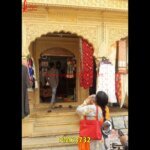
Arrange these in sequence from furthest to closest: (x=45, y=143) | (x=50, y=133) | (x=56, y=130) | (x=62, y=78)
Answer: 1. (x=62, y=78)
2. (x=56, y=130)
3. (x=50, y=133)
4. (x=45, y=143)

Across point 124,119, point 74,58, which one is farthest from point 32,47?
point 124,119

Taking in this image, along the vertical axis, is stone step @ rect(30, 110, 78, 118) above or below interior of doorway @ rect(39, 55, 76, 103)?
below

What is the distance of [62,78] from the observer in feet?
37.1

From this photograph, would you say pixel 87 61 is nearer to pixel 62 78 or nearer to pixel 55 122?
pixel 55 122

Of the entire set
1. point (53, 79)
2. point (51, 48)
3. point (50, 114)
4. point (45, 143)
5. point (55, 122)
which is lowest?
point (45, 143)

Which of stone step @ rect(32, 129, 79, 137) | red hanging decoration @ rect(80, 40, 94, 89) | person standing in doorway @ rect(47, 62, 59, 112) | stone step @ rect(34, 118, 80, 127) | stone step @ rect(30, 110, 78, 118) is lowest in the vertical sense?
stone step @ rect(32, 129, 79, 137)

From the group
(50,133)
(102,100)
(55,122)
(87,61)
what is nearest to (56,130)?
(50,133)

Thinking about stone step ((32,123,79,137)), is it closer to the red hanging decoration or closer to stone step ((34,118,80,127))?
stone step ((34,118,80,127))

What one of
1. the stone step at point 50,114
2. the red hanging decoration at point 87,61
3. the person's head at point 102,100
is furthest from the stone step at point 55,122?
the person's head at point 102,100

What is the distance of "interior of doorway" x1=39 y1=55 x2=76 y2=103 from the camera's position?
35.4 feet

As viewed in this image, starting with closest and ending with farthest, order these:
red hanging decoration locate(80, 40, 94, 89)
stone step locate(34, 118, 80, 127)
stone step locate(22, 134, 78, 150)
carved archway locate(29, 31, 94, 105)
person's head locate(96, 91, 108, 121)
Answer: person's head locate(96, 91, 108, 121) < stone step locate(22, 134, 78, 150) < red hanging decoration locate(80, 40, 94, 89) < stone step locate(34, 118, 80, 127) < carved archway locate(29, 31, 94, 105)

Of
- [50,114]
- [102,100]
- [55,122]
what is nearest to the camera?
[102,100]

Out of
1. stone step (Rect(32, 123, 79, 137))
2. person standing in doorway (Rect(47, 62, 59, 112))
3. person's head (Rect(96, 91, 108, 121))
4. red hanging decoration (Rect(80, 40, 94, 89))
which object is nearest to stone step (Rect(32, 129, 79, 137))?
stone step (Rect(32, 123, 79, 137))
